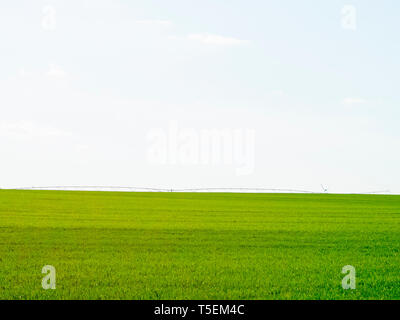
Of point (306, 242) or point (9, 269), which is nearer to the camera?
point (9, 269)

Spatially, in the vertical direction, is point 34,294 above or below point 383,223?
below

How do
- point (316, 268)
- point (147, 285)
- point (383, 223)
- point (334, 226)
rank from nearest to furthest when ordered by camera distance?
point (147, 285)
point (316, 268)
point (334, 226)
point (383, 223)

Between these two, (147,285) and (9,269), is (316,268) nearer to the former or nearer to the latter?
(147,285)

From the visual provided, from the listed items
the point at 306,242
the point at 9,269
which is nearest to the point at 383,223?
the point at 306,242

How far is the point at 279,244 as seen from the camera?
866 inches

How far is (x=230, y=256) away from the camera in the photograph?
18.3m

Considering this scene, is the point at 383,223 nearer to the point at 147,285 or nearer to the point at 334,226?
the point at 334,226

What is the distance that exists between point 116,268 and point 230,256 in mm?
4338
